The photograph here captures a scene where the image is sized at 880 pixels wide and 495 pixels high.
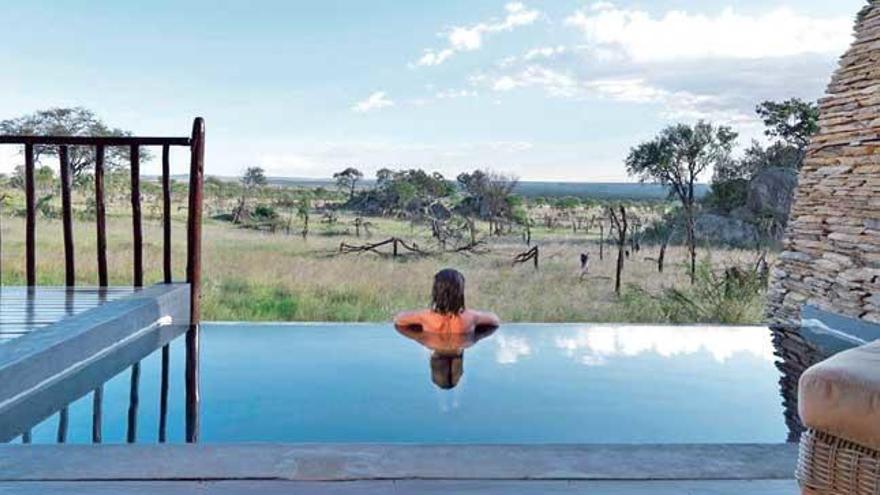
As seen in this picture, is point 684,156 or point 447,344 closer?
point 447,344

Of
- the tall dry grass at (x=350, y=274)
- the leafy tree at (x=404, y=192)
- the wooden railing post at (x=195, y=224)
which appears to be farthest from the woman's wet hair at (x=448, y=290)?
the leafy tree at (x=404, y=192)

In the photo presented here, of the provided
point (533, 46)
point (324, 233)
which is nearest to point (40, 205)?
point (324, 233)

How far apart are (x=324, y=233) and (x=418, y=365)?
879cm

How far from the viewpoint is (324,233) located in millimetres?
12586

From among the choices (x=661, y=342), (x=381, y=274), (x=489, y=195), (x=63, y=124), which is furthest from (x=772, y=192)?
(x=63, y=124)

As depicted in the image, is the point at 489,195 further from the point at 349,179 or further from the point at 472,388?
the point at 472,388

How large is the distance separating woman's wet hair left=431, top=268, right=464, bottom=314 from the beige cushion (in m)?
2.47

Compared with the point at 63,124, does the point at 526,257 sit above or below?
below

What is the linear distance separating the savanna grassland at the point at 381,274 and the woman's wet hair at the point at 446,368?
3756mm

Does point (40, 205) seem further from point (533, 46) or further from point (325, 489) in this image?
point (325, 489)

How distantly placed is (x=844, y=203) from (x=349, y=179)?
895 cm

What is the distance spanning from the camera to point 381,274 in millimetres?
9977

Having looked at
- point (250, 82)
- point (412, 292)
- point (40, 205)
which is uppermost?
point (250, 82)

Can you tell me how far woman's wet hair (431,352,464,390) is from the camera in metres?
3.76
